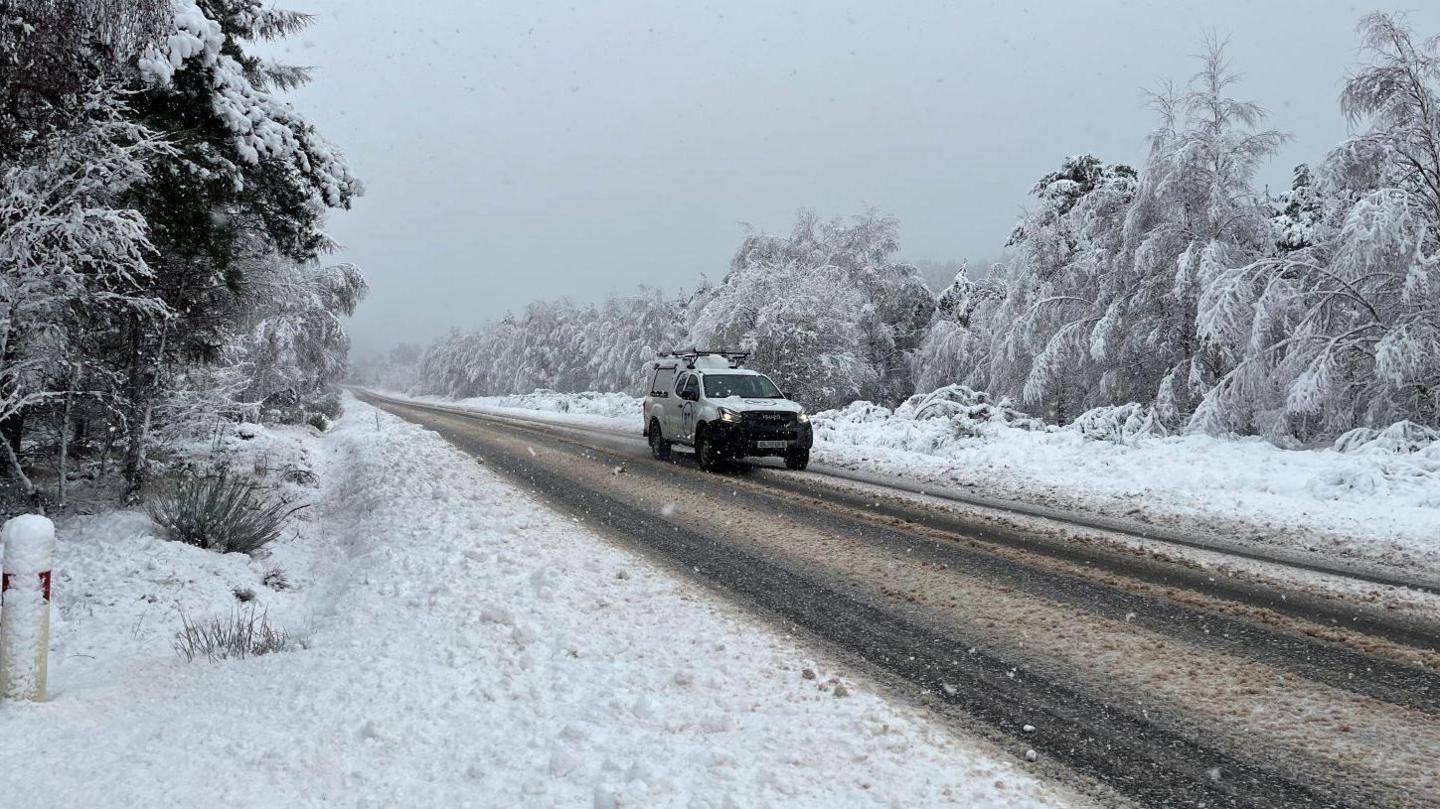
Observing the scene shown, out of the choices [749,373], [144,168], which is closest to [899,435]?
[749,373]

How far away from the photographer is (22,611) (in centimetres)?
358

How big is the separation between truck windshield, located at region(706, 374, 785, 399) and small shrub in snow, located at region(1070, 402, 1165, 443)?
6.85 m

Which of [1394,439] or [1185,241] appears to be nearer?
[1394,439]

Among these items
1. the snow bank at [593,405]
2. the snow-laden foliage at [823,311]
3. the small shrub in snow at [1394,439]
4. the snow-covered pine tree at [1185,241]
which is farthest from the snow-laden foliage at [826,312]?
the small shrub in snow at [1394,439]

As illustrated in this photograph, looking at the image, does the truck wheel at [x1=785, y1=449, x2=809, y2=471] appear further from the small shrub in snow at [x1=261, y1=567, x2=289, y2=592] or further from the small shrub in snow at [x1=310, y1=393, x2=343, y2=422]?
the small shrub in snow at [x1=310, y1=393, x2=343, y2=422]

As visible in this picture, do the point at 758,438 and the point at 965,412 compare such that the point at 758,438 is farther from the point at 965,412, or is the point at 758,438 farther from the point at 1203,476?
the point at 965,412

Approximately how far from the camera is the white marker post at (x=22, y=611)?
3545mm

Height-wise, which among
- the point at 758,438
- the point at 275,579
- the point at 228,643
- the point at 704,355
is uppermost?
the point at 704,355

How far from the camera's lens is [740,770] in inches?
120

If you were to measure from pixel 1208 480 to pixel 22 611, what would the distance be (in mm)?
13240

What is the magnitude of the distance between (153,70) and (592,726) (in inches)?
262

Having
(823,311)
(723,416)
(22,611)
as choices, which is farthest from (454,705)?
(823,311)

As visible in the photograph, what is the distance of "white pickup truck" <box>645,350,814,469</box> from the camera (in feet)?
45.6

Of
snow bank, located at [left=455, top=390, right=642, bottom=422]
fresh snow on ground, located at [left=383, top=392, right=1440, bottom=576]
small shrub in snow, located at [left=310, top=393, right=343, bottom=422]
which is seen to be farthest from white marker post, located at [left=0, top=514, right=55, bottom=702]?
small shrub in snow, located at [left=310, top=393, right=343, bottom=422]
